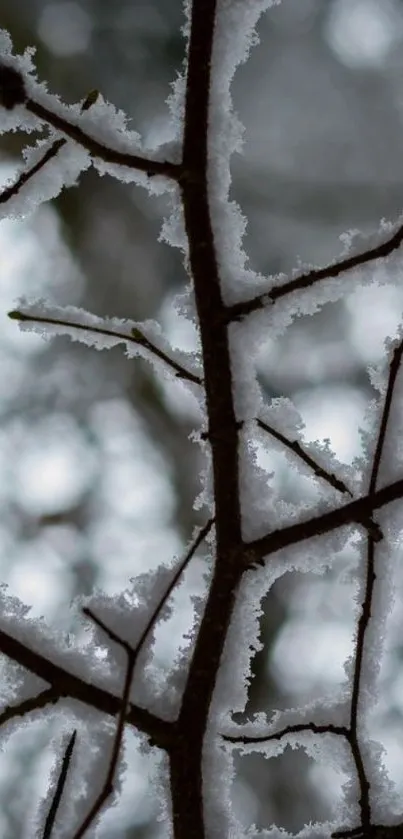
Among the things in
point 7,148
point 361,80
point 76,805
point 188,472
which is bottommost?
point 76,805

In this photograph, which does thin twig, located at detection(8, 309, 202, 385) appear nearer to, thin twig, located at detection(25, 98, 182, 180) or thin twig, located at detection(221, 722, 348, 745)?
thin twig, located at detection(25, 98, 182, 180)

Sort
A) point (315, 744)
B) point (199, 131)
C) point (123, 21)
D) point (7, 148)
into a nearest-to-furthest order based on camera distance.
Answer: point (199, 131), point (315, 744), point (7, 148), point (123, 21)

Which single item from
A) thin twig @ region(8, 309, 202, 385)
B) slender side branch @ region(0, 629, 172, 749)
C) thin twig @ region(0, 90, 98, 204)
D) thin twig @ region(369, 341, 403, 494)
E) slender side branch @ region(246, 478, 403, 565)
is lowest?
slender side branch @ region(0, 629, 172, 749)

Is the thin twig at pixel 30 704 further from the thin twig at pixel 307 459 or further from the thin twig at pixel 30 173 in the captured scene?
the thin twig at pixel 30 173

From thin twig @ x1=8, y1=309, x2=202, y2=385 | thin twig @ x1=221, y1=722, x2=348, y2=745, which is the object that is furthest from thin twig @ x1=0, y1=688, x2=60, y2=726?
thin twig @ x1=8, y1=309, x2=202, y2=385

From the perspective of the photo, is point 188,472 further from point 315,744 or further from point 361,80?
point 315,744

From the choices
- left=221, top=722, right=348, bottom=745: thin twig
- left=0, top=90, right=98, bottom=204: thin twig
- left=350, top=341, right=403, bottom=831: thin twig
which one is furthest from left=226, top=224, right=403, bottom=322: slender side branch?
left=221, top=722, right=348, bottom=745: thin twig

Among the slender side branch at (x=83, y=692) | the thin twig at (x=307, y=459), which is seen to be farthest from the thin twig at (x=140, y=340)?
the slender side branch at (x=83, y=692)

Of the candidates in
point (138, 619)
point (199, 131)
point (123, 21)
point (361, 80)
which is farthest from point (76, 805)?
point (123, 21)

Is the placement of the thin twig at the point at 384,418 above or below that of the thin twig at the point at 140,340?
below

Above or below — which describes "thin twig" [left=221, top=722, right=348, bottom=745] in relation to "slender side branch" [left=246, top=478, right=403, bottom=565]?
below

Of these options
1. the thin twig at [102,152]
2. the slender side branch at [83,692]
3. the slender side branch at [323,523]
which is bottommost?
the slender side branch at [83,692]
